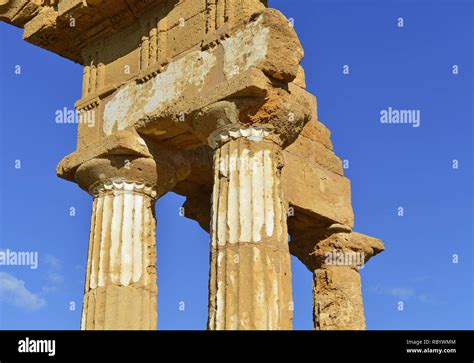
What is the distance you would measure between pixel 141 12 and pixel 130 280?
477 cm

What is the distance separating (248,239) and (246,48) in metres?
2.86

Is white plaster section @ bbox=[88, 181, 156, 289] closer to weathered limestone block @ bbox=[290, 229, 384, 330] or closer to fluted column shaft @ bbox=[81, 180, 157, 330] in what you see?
fluted column shaft @ bbox=[81, 180, 157, 330]

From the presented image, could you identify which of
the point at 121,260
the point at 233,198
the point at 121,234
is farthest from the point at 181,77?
the point at 121,260

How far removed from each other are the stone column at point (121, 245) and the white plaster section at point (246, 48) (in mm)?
2523

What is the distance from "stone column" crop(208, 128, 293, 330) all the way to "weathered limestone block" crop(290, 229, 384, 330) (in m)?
5.50

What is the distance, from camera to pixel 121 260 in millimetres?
14617

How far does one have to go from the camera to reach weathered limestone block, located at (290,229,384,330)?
18.0 m

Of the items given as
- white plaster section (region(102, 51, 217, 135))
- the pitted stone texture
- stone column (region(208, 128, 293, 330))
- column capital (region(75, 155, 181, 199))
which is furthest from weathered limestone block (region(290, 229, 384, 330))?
stone column (region(208, 128, 293, 330))

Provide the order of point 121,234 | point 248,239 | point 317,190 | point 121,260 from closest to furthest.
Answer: point 248,239, point 121,260, point 121,234, point 317,190

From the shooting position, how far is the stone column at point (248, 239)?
1220 centimetres

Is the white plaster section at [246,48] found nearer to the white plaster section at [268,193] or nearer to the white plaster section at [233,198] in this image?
the white plaster section at [233,198]

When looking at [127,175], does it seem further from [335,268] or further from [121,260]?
[335,268]

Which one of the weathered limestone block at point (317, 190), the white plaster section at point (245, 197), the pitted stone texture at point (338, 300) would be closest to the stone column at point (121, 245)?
the white plaster section at point (245, 197)
